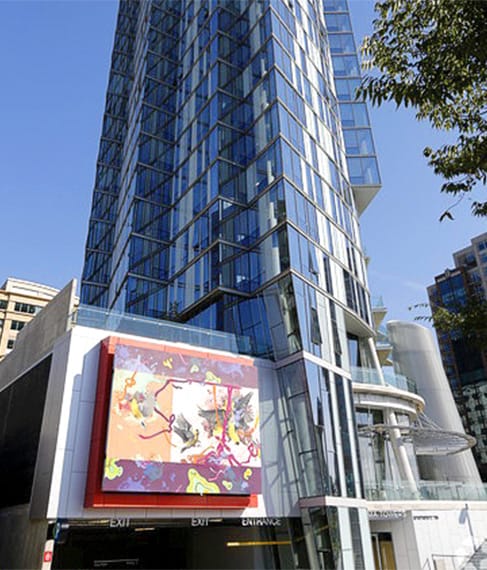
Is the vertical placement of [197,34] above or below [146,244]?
above

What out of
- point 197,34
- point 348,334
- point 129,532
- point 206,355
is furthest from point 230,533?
point 197,34

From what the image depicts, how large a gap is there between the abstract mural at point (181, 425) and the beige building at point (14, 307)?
250 feet

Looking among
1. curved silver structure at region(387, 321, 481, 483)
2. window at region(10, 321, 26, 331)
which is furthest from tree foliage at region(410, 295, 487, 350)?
window at region(10, 321, 26, 331)

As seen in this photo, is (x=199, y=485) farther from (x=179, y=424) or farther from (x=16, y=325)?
(x=16, y=325)

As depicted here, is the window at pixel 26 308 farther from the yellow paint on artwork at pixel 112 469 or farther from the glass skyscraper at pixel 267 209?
the yellow paint on artwork at pixel 112 469

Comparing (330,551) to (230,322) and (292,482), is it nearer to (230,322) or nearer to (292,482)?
(292,482)

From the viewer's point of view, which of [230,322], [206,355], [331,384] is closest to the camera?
[206,355]

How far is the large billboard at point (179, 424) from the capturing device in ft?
58.1

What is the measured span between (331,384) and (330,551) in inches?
298

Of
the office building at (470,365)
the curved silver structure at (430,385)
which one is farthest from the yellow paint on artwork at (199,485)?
the office building at (470,365)

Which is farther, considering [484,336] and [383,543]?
[383,543]

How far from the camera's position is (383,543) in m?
25.8

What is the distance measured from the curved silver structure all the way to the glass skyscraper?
672 inches

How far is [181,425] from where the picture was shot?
19516 mm
